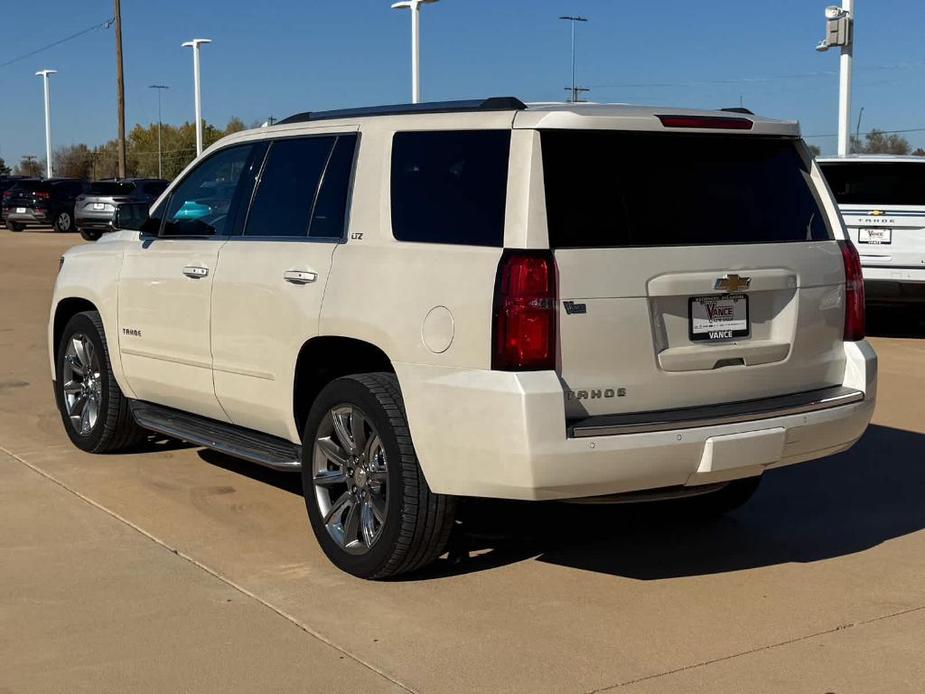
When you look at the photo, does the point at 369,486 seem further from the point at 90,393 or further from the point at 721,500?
the point at 90,393

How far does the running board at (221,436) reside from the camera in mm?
5859

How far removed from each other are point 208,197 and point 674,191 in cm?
272

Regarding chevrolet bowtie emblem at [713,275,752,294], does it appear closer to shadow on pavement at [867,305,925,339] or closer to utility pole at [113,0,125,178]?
shadow on pavement at [867,305,925,339]

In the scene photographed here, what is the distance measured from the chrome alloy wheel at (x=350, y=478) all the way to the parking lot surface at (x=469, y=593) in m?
0.20

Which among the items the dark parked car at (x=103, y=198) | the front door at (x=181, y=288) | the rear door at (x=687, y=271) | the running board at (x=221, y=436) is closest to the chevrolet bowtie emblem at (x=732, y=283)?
the rear door at (x=687, y=271)

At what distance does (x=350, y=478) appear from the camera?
538 centimetres

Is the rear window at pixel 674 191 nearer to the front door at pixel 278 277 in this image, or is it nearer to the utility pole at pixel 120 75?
the front door at pixel 278 277

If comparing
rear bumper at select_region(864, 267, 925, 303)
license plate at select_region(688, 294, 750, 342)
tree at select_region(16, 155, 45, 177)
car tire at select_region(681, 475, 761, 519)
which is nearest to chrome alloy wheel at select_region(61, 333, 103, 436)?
car tire at select_region(681, 475, 761, 519)

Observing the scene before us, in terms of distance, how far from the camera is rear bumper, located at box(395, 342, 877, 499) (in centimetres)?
455

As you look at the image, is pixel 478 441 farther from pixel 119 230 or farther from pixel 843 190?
pixel 843 190

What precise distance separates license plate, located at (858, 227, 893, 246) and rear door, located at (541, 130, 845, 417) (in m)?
7.69

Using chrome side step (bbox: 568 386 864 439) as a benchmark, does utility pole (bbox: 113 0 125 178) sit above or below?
above

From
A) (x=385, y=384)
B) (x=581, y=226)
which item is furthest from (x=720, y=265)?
(x=385, y=384)

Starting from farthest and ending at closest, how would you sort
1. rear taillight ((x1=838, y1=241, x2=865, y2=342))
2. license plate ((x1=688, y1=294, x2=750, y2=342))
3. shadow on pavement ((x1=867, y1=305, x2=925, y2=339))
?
1. shadow on pavement ((x1=867, y1=305, x2=925, y2=339))
2. rear taillight ((x1=838, y1=241, x2=865, y2=342))
3. license plate ((x1=688, y1=294, x2=750, y2=342))
